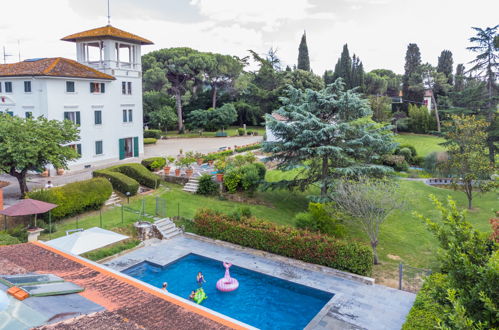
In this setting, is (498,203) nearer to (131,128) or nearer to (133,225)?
(133,225)

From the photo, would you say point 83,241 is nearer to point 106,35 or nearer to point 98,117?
point 98,117

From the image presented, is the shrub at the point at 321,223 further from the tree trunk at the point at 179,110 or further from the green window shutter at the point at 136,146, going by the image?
the tree trunk at the point at 179,110

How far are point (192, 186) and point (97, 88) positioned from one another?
1294cm

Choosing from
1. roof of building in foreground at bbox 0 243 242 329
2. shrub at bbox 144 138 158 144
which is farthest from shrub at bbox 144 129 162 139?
roof of building in foreground at bbox 0 243 242 329

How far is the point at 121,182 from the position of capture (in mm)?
27375

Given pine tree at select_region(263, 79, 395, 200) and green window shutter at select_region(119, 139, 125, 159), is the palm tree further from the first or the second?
green window shutter at select_region(119, 139, 125, 159)

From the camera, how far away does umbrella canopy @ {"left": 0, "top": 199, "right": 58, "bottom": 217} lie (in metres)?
18.9

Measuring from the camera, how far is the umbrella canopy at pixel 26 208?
62.1ft

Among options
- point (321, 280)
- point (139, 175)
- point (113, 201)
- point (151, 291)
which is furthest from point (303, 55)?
point (151, 291)

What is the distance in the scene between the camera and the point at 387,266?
1905 cm

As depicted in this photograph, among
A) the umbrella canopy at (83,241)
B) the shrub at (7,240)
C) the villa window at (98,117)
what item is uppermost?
the villa window at (98,117)

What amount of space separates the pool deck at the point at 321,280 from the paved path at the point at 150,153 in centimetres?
1065

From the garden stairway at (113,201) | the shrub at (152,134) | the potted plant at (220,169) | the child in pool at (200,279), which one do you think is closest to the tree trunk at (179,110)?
the shrub at (152,134)

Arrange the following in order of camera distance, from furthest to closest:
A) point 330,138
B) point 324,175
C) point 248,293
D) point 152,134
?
point 152,134 < point 324,175 < point 330,138 < point 248,293
